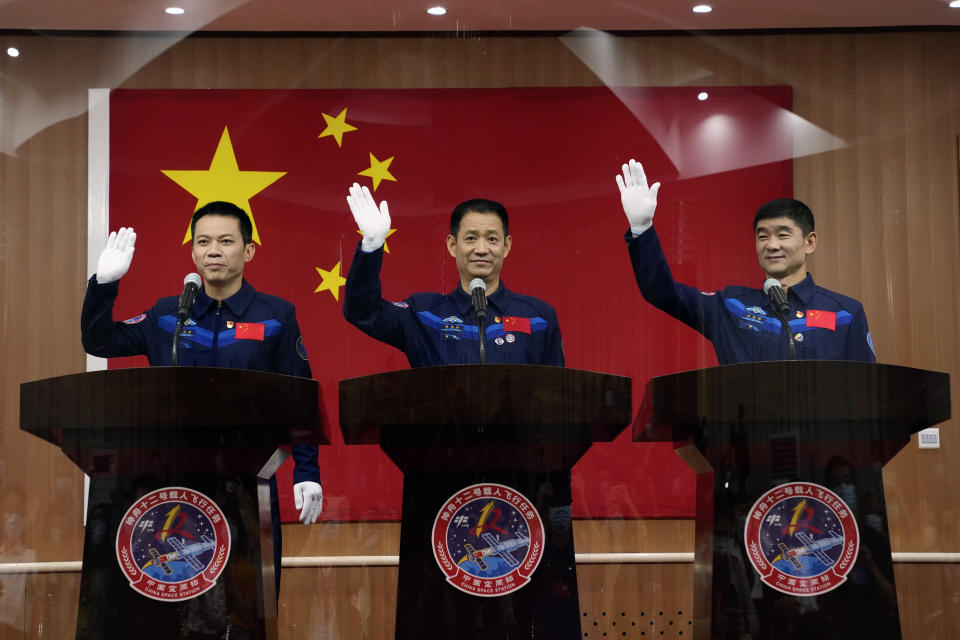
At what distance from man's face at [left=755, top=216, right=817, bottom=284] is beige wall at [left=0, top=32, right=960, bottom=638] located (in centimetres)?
9

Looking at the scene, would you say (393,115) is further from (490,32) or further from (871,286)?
(871,286)

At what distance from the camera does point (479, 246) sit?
8.53 ft

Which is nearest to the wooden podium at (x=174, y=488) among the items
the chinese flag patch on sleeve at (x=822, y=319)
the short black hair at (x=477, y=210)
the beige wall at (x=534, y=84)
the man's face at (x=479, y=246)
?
the beige wall at (x=534, y=84)

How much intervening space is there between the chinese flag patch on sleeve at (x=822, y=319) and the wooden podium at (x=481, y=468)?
0.66 m

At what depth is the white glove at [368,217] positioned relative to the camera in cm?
243

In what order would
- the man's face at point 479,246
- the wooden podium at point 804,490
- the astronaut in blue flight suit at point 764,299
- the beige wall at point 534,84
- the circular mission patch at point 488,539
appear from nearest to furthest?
the wooden podium at point 804,490, the circular mission patch at point 488,539, the astronaut in blue flight suit at point 764,299, the beige wall at point 534,84, the man's face at point 479,246

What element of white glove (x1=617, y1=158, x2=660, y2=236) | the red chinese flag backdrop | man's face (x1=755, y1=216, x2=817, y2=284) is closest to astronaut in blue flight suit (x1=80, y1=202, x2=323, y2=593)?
the red chinese flag backdrop

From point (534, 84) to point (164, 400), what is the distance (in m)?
1.63

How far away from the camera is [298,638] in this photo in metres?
2.37

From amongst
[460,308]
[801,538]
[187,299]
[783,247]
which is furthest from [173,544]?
[783,247]

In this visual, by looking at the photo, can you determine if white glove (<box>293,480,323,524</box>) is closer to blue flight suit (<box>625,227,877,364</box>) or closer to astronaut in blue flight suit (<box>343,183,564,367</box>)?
astronaut in blue flight suit (<box>343,183,564,367</box>)

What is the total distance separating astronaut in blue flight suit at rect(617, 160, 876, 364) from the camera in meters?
2.13

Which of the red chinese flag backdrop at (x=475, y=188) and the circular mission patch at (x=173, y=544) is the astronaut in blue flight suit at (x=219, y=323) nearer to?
the red chinese flag backdrop at (x=475, y=188)

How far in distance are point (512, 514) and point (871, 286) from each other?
139cm
